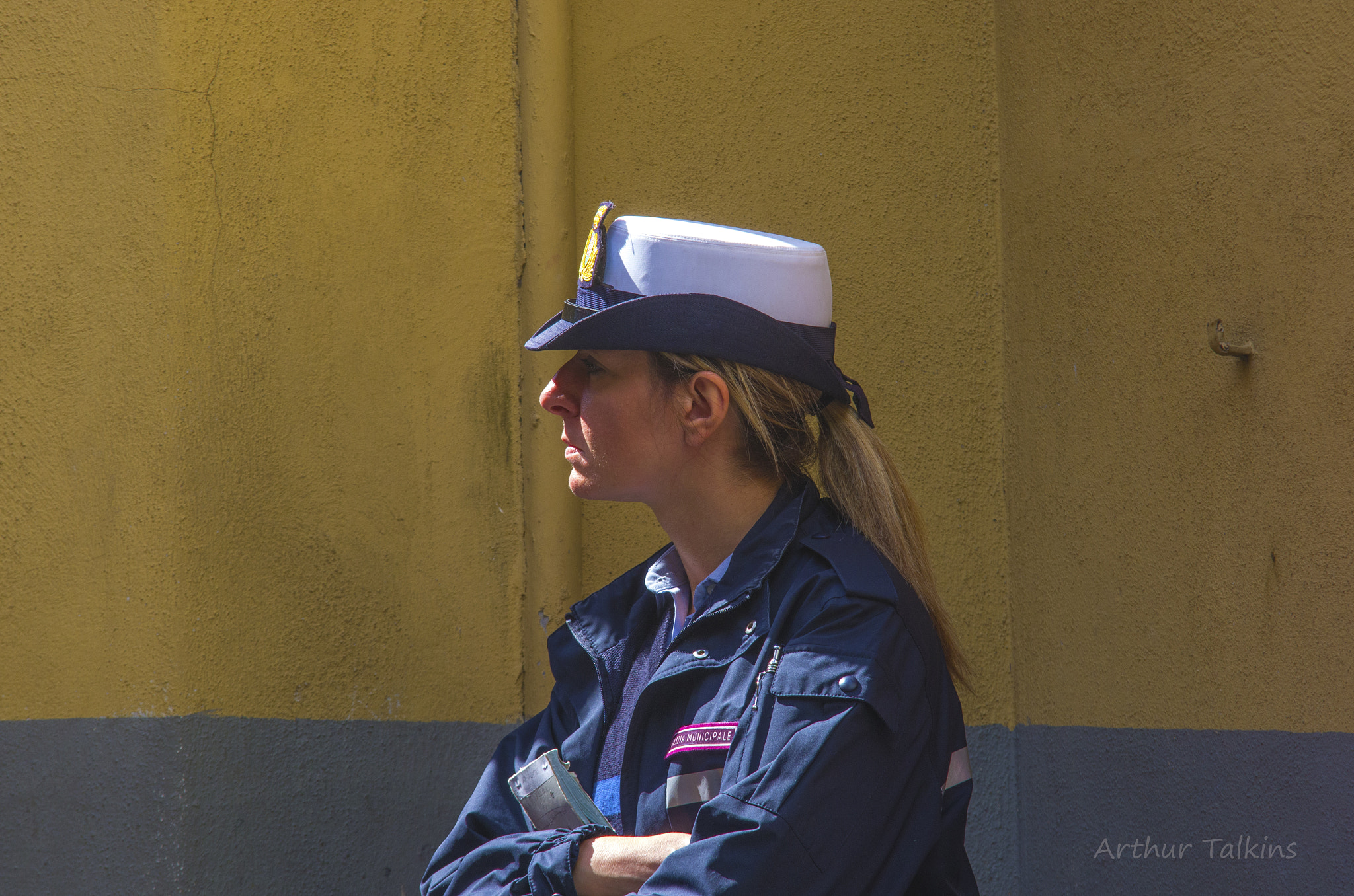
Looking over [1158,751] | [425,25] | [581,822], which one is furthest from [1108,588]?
[425,25]

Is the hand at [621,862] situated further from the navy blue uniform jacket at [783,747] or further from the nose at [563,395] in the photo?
the nose at [563,395]

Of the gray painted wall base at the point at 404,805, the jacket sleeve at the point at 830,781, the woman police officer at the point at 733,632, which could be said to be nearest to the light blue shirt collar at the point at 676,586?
the woman police officer at the point at 733,632

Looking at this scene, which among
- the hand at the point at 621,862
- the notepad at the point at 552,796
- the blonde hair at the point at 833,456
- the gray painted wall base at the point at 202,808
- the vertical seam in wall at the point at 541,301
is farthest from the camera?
the vertical seam in wall at the point at 541,301

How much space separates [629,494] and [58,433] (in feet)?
5.36

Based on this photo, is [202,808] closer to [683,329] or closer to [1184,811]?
[683,329]

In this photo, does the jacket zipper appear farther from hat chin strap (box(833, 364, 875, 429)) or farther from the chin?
hat chin strap (box(833, 364, 875, 429))

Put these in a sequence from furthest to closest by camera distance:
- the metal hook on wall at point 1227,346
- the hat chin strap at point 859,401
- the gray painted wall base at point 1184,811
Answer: the metal hook on wall at point 1227,346 → the gray painted wall base at point 1184,811 → the hat chin strap at point 859,401

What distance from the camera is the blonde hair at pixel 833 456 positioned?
187 centimetres

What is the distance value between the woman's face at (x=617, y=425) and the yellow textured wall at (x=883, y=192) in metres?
1.22

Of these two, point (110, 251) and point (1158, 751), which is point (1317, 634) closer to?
point (1158, 751)

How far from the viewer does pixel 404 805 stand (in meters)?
2.94

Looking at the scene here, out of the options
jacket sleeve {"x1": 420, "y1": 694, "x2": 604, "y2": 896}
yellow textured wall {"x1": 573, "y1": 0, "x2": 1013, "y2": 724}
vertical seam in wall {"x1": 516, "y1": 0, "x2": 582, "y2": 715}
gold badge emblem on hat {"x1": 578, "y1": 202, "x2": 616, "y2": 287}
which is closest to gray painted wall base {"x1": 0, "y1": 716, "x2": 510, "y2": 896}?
vertical seam in wall {"x1": 516, "y1": 0, "x2": 582, "y2": 715}

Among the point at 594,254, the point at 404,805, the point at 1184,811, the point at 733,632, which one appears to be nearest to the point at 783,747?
the point at 733,632

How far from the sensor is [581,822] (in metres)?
1.77
